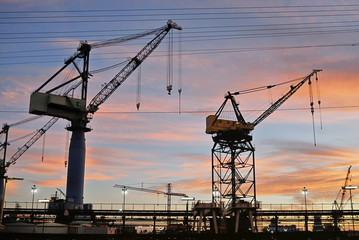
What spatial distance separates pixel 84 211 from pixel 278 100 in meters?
59.1

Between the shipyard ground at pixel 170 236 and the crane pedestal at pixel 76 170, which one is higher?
the crane pedestal at pixel 76 170

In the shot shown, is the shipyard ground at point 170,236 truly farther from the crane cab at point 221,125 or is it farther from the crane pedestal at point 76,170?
the crane pedestal at point 76,170

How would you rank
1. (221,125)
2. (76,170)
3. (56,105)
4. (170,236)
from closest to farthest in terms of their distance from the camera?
(170,236), (56,105), (76,170), (221,125)

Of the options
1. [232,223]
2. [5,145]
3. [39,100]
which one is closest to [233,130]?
[232,223]

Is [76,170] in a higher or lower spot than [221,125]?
lower

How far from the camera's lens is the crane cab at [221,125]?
351ft

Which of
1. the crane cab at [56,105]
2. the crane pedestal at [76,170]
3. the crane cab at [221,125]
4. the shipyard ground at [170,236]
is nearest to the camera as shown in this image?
the shipyard ground at [170,236]

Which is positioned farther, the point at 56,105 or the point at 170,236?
the point at 56,105

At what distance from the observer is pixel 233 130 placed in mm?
106500

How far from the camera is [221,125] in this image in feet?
352

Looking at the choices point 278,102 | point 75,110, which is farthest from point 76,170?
point 278,102

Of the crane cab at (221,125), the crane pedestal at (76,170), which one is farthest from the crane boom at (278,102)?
the crane pedestal at (76,170)

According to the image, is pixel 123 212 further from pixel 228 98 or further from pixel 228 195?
pixel 228 98

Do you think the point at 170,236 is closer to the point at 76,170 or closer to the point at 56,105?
the point at 76,170
